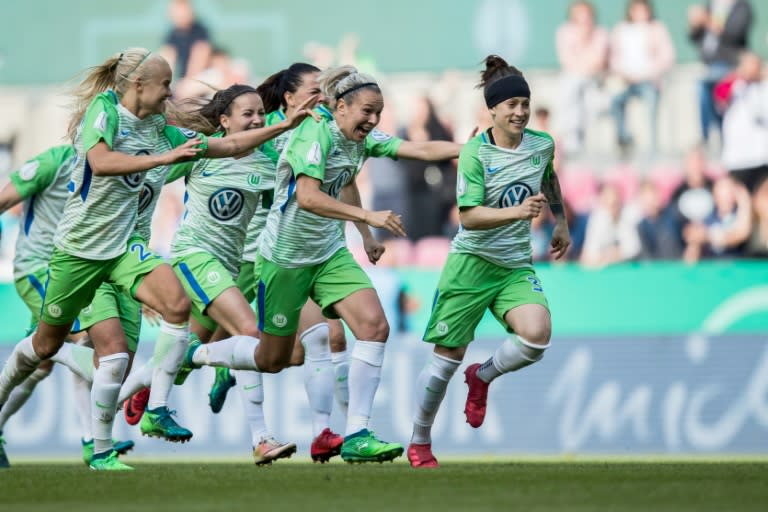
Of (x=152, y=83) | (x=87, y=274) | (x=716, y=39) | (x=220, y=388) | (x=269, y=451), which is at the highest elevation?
(x=716, y=39)

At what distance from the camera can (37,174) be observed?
10031 mm

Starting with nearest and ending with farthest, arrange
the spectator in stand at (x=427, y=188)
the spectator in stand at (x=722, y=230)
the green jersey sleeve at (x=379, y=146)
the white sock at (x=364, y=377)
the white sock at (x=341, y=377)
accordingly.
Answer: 1. the white sock at (x=364, y=377)
2. the green jersey sleeve at (x=379, y=146)
3. the white sock at (x=341, y=377)
4. the spectator in stand at (x=722, y=230)
5. the spectator in stand at (x=427, y=188)

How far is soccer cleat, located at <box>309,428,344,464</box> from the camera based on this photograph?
8836 millimetres

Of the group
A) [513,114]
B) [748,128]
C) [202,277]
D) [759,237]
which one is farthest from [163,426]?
[748,128]

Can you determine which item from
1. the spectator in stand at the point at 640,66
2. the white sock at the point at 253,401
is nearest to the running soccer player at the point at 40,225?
the white sock at the point at 253,401

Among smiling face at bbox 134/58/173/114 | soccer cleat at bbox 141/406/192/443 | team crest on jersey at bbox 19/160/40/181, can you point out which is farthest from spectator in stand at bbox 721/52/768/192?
smiling face at bbox 134/58/173/114

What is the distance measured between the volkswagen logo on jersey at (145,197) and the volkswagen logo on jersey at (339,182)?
115cm

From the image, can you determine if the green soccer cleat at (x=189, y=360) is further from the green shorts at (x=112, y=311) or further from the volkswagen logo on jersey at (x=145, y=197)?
the volkswagen logo on jersey at (x=145, y=197)

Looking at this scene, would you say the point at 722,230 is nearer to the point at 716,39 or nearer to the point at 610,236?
the point at 610,236

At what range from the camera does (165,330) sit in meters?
8.73

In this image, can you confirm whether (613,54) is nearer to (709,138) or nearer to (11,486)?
(709,138)

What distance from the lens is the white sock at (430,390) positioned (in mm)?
8992

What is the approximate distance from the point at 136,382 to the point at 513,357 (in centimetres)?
274

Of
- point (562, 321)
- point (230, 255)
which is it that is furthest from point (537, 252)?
point (230, 255)
